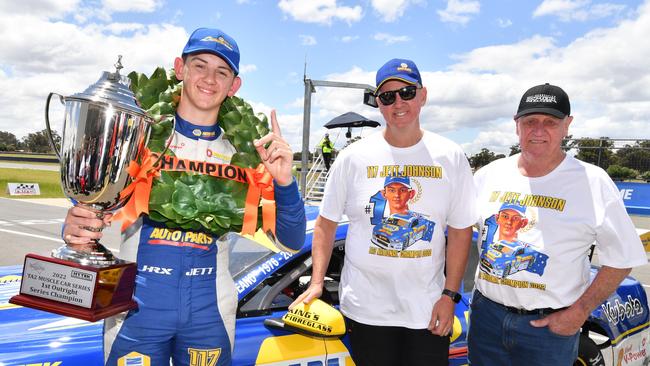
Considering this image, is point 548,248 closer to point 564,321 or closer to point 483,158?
point 564,321

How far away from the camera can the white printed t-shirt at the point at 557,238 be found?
205 cm

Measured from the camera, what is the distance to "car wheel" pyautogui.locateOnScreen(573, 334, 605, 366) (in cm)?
300

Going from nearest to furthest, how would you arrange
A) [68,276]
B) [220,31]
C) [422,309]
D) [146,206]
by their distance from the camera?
[68,276] < [146,206] < [220,31] < [422,309]

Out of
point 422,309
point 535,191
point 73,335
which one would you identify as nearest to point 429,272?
point 422,309

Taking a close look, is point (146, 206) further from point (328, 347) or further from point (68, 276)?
point (328, 347)

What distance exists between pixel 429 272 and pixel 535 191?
600 mm

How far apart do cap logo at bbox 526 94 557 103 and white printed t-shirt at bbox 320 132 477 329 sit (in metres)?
0.40

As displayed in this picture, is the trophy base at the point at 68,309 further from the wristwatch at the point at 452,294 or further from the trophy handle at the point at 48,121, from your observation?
the wristwatch at the point at 452,294

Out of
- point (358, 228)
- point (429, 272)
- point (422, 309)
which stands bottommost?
point (422, 309)

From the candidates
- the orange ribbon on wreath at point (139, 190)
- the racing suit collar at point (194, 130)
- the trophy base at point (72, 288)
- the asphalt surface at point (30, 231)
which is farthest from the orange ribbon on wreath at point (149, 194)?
the asphalt surface at point (30, 231)

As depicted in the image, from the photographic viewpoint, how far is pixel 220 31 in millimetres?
1904

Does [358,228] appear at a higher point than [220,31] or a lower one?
lower

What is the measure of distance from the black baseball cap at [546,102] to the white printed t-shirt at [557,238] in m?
0.23

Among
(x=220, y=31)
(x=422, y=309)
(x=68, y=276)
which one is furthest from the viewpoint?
(x=422, y=309)
